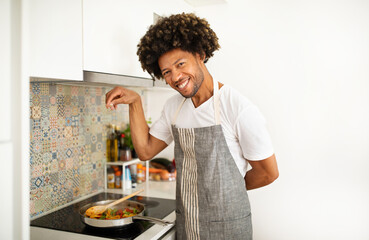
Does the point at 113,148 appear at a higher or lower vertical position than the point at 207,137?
lower

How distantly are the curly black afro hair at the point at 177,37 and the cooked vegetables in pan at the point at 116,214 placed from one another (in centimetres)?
71

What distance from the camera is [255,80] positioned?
2307 millimetres

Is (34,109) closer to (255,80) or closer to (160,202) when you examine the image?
(160,202)

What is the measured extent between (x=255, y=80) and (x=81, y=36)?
1.44 meters

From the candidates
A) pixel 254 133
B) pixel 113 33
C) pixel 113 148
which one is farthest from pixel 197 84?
pixel 113 148

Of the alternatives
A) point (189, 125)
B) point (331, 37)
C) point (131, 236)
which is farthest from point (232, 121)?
point (331, 37)

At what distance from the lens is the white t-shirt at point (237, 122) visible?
1235mm

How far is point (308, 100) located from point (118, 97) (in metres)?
1.38

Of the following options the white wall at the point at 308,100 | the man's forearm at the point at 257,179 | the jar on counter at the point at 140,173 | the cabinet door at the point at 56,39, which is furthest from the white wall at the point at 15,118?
the white wall at the point at 308,100

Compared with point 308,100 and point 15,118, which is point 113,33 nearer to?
point 15,118

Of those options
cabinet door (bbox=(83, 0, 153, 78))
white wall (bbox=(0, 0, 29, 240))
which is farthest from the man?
white wall (bbox=(0, 0, 29, 240))

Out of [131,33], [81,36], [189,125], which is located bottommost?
[189,125]

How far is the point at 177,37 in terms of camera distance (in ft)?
4.17

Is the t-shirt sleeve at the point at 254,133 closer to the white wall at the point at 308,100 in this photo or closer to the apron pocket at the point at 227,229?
the apron pocket at the point at 227,229
